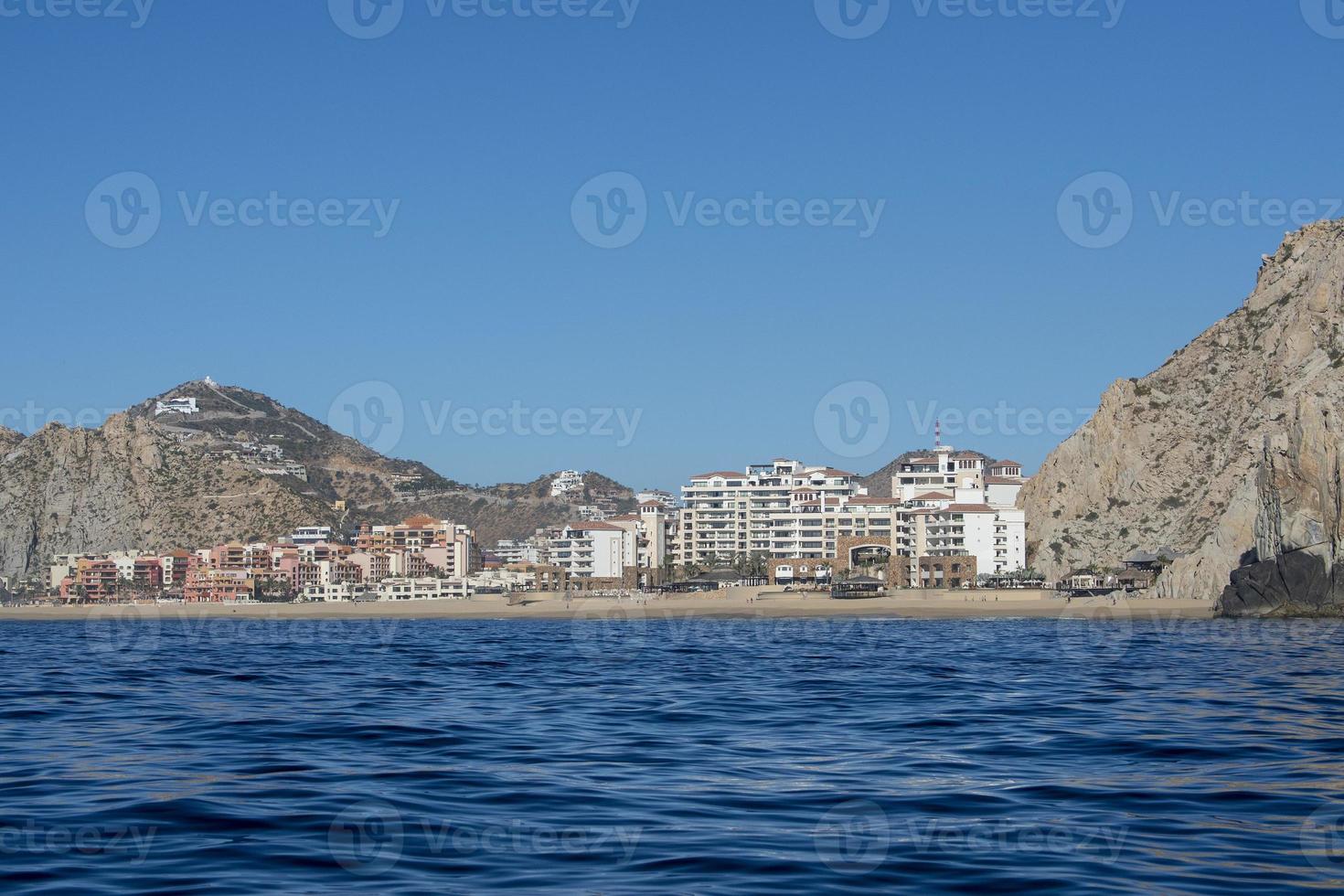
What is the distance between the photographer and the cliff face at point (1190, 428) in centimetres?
14075

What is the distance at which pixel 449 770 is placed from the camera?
17922 millimetres

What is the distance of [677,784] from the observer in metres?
16.8

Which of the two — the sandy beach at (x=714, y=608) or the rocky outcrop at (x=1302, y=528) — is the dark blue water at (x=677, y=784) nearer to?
the rocky outcrop at (x=1302, y=528)

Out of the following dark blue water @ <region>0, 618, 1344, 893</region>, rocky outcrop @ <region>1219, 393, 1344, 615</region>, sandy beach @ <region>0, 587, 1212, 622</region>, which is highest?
rocky outcrop @ <region>1219, 393, 1344, 615</region>

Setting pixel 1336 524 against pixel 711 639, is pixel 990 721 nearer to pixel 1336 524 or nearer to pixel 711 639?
pixel 711 639

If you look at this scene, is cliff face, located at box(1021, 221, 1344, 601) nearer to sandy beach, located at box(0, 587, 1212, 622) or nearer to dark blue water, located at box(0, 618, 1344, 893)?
sandy beach, located at box(0, 587, 1212, 622)

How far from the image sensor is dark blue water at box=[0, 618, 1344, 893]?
12062 millimetres

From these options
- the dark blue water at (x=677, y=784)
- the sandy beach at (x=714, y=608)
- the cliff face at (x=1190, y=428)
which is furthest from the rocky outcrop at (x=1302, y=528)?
the dark blue water at (x=677, y=784)

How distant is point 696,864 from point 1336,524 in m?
84.8

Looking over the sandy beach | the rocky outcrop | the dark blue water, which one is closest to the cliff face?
the sandy beach

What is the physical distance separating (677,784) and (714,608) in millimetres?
114316

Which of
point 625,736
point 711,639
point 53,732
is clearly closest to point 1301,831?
point 625,736

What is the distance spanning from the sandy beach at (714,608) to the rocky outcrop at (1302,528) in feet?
16.9

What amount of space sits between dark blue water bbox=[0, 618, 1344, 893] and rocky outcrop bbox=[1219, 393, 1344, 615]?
Answer: 185ft
